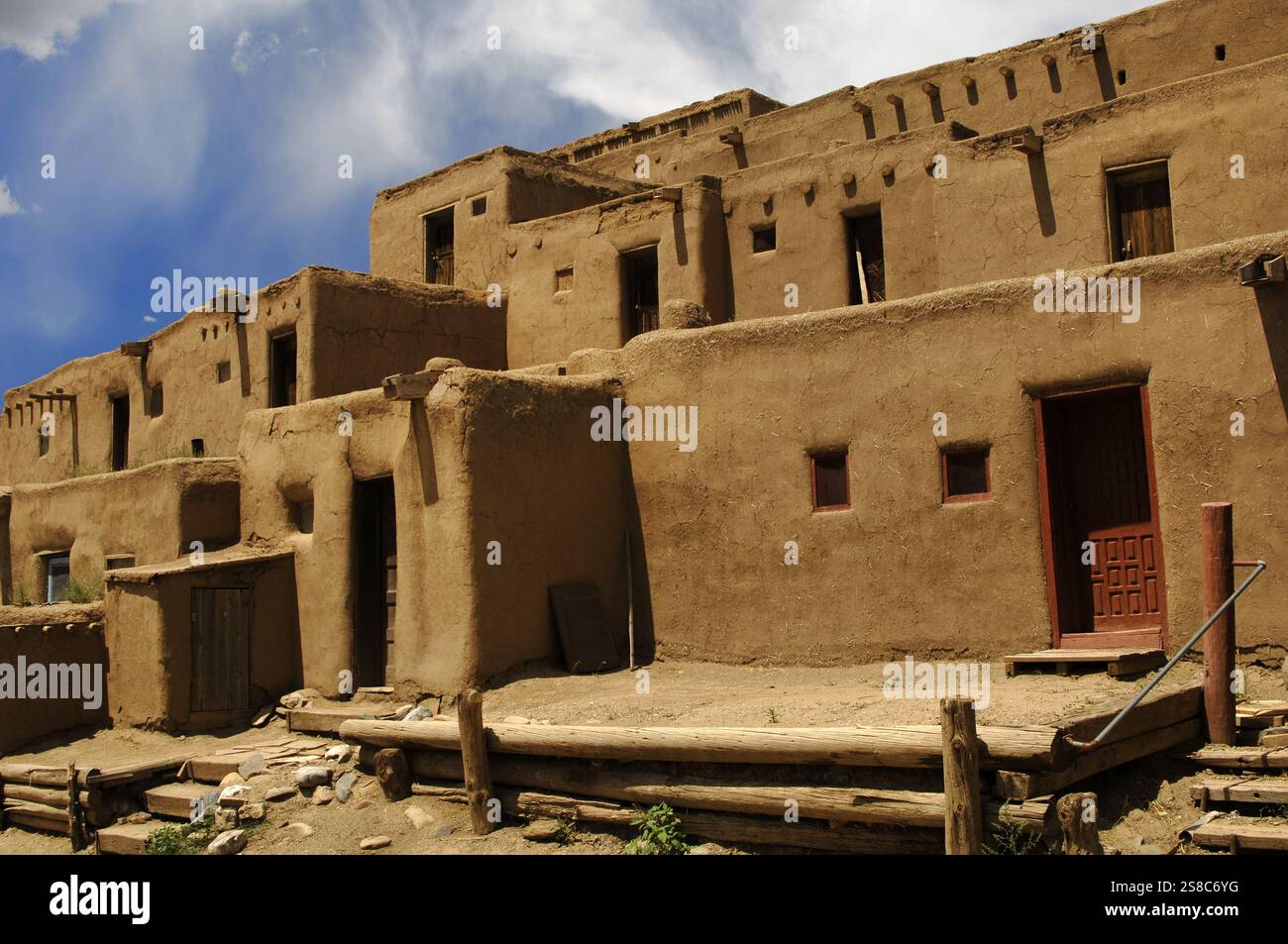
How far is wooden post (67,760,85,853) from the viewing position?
1277cm

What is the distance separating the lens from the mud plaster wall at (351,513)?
13438 millimetres

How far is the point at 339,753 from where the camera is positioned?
1273 cm

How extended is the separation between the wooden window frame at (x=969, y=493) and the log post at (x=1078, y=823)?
4.60m

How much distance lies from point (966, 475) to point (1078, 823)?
4.99 m

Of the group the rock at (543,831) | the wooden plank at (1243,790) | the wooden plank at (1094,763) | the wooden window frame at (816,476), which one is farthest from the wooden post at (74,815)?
the wooden plank at (1243,790)

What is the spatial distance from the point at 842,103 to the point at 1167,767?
12.4 m

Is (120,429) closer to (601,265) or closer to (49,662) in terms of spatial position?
(49,662)

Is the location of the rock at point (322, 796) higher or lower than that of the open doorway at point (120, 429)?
lower

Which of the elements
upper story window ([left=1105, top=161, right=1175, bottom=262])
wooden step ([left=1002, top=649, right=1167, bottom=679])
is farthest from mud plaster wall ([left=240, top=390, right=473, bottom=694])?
upper story window ([left=1105, top=161, right=1175, bottom=262])

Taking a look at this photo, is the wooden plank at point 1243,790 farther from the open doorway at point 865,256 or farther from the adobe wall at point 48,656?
the adobe wall at point 48,656

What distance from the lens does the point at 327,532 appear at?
49.8ft

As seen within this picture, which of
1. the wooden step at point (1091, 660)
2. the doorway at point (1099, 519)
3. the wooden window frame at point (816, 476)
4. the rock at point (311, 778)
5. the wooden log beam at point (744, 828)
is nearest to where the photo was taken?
the wooden log beam at point (744, 828)

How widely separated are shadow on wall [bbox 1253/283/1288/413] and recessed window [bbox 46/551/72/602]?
15306mm
